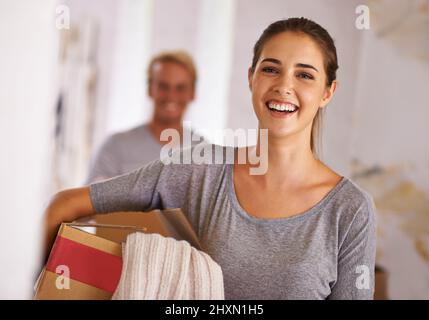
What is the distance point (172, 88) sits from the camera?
189 centimetres

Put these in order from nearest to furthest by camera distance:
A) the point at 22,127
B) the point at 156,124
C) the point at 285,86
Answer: the point at 22,127 → the point at 285,86 → the point at 156,124

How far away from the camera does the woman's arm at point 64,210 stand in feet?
3.07

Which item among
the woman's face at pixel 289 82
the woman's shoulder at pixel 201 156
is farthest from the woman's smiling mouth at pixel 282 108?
the woman's shoulder at pixel 201 156

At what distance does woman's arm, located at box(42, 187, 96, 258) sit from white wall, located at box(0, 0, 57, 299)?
0.15m

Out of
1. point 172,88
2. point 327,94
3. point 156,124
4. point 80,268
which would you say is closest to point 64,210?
point 80,268

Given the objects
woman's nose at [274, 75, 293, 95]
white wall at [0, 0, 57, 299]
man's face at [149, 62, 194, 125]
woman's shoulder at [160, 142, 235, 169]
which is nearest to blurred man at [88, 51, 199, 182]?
man's face at [149, 62, 194, 125]

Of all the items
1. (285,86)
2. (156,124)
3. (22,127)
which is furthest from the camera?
(156,124)

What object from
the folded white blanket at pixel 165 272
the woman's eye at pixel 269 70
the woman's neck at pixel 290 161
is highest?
the woman's eye at pixel 269 70

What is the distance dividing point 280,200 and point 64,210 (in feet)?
1.09

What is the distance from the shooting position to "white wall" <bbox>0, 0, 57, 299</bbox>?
762 millimetres

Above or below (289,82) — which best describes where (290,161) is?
below

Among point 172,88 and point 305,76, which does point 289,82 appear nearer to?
point 305,76

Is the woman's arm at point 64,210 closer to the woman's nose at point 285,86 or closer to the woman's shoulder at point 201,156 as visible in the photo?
the woman's shoulder at point 201,156

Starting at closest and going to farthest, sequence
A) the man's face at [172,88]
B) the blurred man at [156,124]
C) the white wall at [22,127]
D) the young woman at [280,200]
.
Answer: the white wall at [22,127], the young woman at [280,200], the blurred man at [156,124], the man's face at [172,88]
